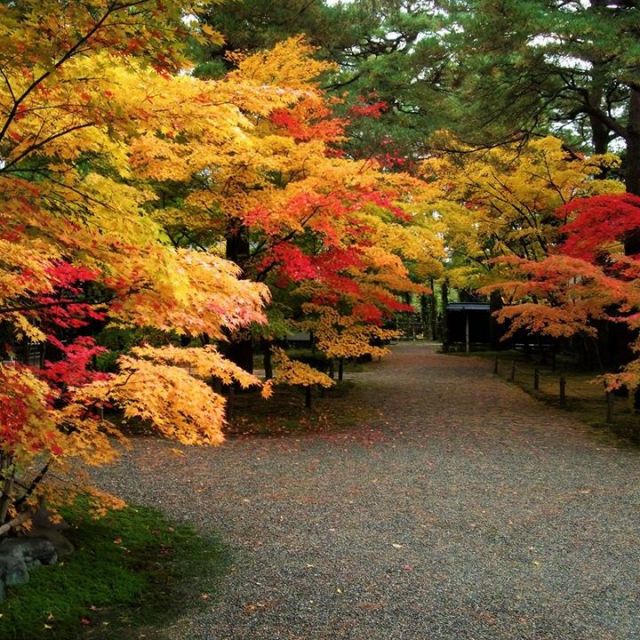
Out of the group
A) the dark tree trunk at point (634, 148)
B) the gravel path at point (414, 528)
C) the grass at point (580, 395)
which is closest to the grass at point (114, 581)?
the gravel path at point (414, 528)

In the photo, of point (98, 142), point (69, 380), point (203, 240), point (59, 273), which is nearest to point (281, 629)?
point (69, 380)

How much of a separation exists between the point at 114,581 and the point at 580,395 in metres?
13.6

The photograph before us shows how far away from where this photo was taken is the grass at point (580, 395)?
11477mm

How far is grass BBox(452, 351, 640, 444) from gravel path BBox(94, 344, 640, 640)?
29.2 inches

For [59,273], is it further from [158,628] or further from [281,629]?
[281,629]

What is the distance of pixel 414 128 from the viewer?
15.9m

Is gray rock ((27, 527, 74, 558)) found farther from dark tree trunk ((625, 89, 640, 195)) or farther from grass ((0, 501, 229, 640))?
dark tree trunk ((625, 89, 640, 195))

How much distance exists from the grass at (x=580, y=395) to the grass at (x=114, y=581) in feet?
27.1

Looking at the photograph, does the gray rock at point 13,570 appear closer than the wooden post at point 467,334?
Yes

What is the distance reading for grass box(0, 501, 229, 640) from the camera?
3959 mm

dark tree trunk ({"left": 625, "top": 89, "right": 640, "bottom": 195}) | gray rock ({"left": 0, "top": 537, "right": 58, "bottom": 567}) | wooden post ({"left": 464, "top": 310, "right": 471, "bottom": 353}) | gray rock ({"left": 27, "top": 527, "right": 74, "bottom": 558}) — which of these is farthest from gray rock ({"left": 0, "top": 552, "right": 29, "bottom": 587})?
wooden post ({"left": 464, "top": 310, "right": 471, "bottom": 353})

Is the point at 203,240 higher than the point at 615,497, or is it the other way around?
the point at 203,240

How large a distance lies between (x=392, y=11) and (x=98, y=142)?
13358 mm

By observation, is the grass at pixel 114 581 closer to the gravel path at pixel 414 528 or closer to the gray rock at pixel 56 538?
the gray rock at pixel 56 538
